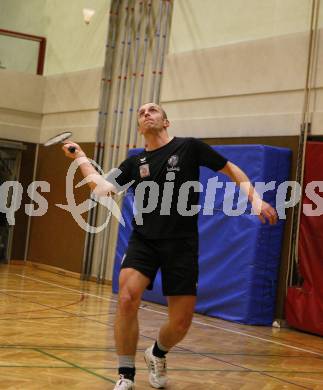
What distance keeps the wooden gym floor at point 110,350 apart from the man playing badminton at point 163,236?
0.48 m

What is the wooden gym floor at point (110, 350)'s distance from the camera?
517 cm

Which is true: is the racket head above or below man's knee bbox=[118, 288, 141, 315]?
above

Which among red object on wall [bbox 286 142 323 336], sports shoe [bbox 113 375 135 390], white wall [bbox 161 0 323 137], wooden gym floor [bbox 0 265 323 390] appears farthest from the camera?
white wall [bbox 161 0 323 137]

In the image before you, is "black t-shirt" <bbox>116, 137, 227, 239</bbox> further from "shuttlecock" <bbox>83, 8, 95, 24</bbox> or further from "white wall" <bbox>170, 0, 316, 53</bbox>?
"shuttlecock" <bbox>83, 8, 95, 24</bbox>

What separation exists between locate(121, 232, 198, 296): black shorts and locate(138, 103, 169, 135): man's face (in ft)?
2.58

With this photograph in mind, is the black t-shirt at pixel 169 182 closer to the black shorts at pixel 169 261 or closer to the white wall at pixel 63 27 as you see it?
the black shorts at pixel 169 261

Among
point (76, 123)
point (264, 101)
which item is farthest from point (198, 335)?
point (76, 123)

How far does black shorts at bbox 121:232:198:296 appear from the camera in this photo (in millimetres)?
4809

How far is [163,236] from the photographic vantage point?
15.8 ft

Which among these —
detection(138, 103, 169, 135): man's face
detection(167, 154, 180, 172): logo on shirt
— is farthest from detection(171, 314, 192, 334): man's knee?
detection(138, 103, 169, 135): man's face

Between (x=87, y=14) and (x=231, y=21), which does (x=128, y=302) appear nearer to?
(x=231, y=21)

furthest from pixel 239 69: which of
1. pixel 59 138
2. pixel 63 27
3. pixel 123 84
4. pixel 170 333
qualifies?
pixel 170 333

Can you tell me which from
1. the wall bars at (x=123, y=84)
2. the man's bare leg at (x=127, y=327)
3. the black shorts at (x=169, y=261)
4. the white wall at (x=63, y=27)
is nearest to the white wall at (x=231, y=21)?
the wall bars at (x=123, y=84)

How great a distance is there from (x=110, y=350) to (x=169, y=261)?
1787 mm
